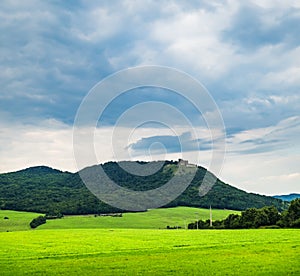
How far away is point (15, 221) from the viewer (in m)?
Result: 162

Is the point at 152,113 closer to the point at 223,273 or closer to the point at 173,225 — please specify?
the point at 173,225

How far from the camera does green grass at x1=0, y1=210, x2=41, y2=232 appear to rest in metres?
150

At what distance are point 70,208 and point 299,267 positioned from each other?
16138cm

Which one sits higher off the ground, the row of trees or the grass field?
the grass field

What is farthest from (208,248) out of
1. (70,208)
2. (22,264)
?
(70,208)

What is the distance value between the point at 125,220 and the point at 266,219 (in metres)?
70.7

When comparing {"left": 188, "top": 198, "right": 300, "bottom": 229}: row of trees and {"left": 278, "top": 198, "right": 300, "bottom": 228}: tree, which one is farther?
{"left": 188, "top": 198, "right": 300, "bottom": 229}: row of trees

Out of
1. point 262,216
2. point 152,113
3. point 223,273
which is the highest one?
point 152,113

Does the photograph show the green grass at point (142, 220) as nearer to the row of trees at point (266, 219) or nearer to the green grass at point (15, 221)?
the green grass at point (15, 221)

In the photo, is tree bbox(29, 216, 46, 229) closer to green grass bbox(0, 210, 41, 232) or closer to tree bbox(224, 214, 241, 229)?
green grass bbox(0, 210, 41, 232)

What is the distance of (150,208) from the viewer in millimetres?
199000

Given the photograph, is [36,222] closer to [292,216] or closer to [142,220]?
[142,220]

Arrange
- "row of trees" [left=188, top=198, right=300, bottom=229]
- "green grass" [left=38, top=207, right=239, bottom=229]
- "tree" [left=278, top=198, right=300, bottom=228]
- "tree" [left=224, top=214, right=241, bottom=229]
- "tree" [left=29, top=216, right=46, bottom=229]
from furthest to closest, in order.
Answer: "tree" [left=29, top=216, right=46, bottom=229], "green grass" [left=38, top=207, right=239, bottom=229], "tree" [left=224, top=214, right=241, bottom=229], "row of trees" [left=188, top=198, right=300, bottom=229], "tree" [left=278, top=198, right=300, bottom=228]

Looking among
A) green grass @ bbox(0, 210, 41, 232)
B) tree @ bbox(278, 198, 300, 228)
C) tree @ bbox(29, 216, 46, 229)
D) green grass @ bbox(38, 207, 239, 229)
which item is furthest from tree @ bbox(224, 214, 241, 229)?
green grass @ bbox(0, 210, 41, 232)
